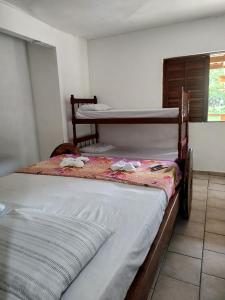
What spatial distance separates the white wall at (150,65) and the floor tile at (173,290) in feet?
7.70

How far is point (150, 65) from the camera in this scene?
133 inches

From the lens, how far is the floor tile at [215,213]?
222cm

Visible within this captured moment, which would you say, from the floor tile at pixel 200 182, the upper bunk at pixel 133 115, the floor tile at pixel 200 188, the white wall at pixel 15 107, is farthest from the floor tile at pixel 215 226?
the white wall at pixel 15 107

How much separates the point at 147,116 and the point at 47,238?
2140mm

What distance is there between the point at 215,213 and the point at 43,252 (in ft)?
6.74

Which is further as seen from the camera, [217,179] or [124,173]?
[217,179]

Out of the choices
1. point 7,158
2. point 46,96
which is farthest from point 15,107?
point 7,158

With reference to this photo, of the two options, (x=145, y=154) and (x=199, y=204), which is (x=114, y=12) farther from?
(x=199, y=204)

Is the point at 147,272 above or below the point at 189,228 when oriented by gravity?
above

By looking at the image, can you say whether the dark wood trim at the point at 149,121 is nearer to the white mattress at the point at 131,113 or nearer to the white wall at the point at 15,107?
the white mattress at the point at 131,113

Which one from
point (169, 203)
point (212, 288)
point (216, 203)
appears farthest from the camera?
point (216, 203)

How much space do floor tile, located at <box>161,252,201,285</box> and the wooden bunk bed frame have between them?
100mm

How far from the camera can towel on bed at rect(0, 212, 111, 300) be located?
2.23 ft

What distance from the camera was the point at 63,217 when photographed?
1.10m
